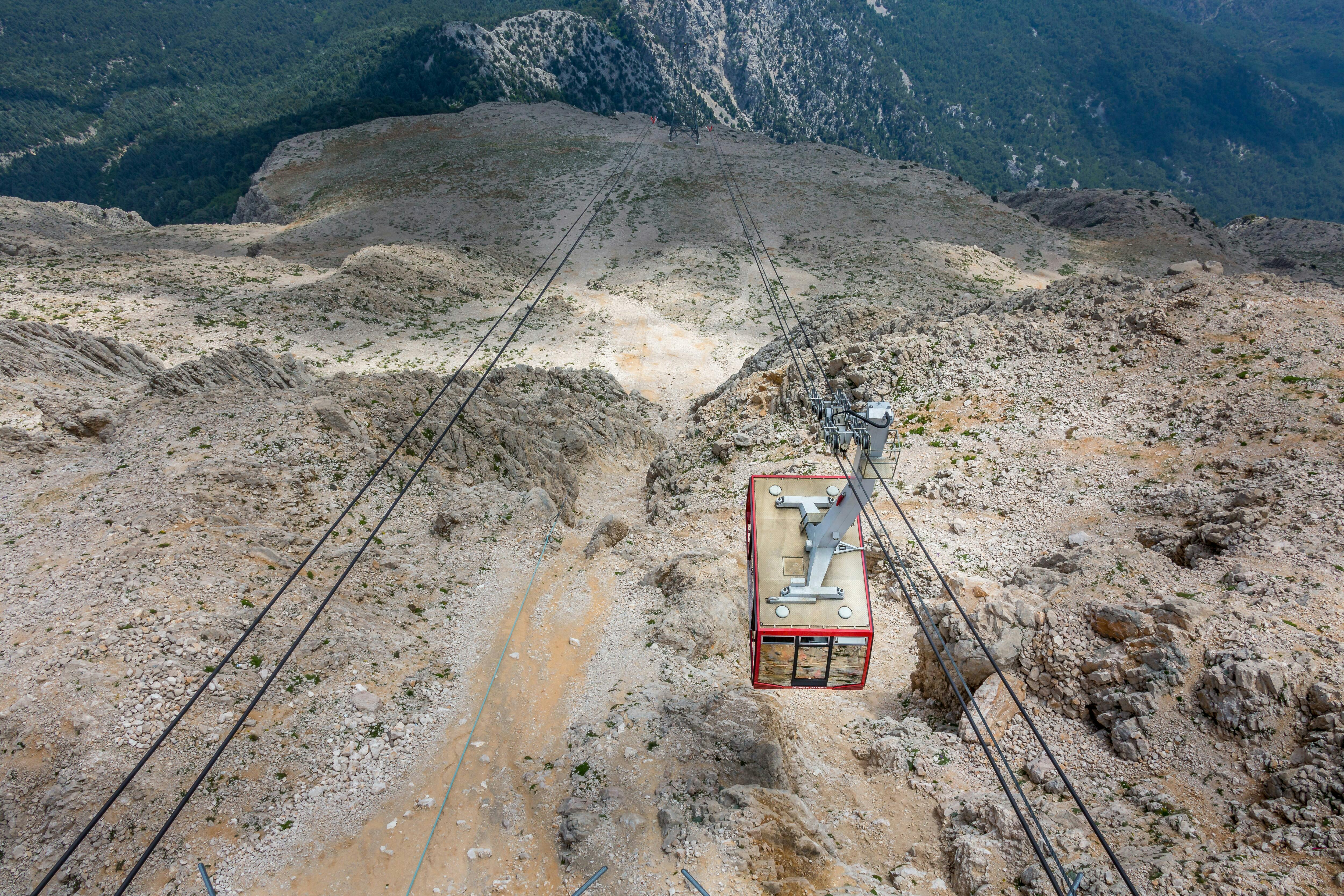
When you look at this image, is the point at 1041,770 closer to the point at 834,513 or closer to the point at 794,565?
the point at 794,565

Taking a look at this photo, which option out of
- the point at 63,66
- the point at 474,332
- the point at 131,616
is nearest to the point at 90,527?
the point at 131,616

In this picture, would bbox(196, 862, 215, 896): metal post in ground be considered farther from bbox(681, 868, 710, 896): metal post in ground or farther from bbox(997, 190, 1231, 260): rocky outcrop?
bbox(997, 190, 1231, 260): rocky outcrop

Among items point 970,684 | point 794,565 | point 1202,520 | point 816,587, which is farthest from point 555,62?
point 970,684

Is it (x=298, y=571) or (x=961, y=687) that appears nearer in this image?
(x=298, y=571)

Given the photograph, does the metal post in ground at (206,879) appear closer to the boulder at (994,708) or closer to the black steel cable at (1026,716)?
the black steel cable at (1026,716)

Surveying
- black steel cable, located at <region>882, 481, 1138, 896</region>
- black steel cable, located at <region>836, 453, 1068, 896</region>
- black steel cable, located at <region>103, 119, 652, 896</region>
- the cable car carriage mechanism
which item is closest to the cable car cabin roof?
the cable car carriage mechanism

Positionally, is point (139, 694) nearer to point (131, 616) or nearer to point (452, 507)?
point (131, 616)
